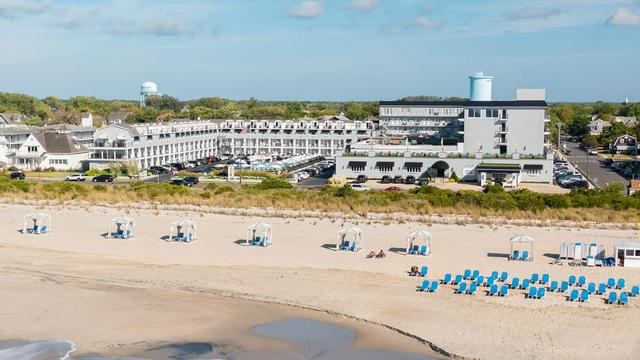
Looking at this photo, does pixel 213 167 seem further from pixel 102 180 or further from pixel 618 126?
pixel 618 126

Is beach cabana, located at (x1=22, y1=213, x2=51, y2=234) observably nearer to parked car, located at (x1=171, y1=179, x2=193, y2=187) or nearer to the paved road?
parked car, located at (x1=171, y1=179, x2=193, y2=187)

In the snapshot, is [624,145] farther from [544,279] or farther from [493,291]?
[493,291]

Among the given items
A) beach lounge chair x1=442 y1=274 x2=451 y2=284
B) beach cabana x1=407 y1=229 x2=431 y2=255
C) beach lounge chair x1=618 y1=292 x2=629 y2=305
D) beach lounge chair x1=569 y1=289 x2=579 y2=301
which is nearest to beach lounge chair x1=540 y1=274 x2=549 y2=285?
beach lounge chair x1=569 y1=289 x2=579 y2=301

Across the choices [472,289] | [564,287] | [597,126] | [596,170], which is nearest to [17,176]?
[472,289]

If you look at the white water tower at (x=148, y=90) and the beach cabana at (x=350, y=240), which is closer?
the beach cabana at (x=350, y=240)

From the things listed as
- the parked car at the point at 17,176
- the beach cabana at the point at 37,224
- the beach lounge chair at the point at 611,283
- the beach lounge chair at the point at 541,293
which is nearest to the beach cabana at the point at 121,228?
the beach cabana at the point at 37,224

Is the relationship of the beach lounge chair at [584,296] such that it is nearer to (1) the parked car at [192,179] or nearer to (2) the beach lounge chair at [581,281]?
(2) the beach lounge chair at [581,281]
